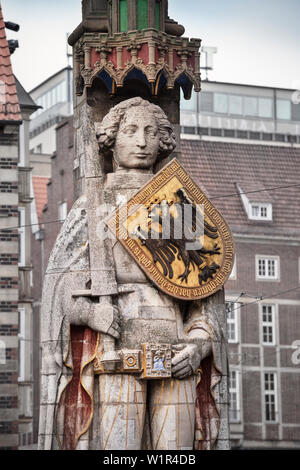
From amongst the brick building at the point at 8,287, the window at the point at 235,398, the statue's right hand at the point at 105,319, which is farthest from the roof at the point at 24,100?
the statue's right hand at the point at 105,319

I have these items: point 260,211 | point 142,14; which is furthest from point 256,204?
point 142,14

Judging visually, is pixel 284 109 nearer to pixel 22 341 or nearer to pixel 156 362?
pixel 22 341

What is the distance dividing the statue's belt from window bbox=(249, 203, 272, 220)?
32.7 meters

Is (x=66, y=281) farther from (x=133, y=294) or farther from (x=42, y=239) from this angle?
(x=42, y=239)

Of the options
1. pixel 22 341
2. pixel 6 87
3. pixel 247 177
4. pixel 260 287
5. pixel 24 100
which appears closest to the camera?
pixel 6 87

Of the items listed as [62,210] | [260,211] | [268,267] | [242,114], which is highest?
[242,114]

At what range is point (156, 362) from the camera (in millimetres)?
13266

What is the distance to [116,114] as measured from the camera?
14078 mm

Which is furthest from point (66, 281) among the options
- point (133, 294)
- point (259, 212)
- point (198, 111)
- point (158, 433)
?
point (198, 111)

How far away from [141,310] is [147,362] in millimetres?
590

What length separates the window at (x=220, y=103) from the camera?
5828 cm

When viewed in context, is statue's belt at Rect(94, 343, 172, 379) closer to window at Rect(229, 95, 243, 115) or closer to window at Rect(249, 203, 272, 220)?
window at Rect(249, 203, 272, 220)

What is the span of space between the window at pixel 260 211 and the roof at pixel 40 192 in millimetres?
8681

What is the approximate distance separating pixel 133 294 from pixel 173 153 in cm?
195
